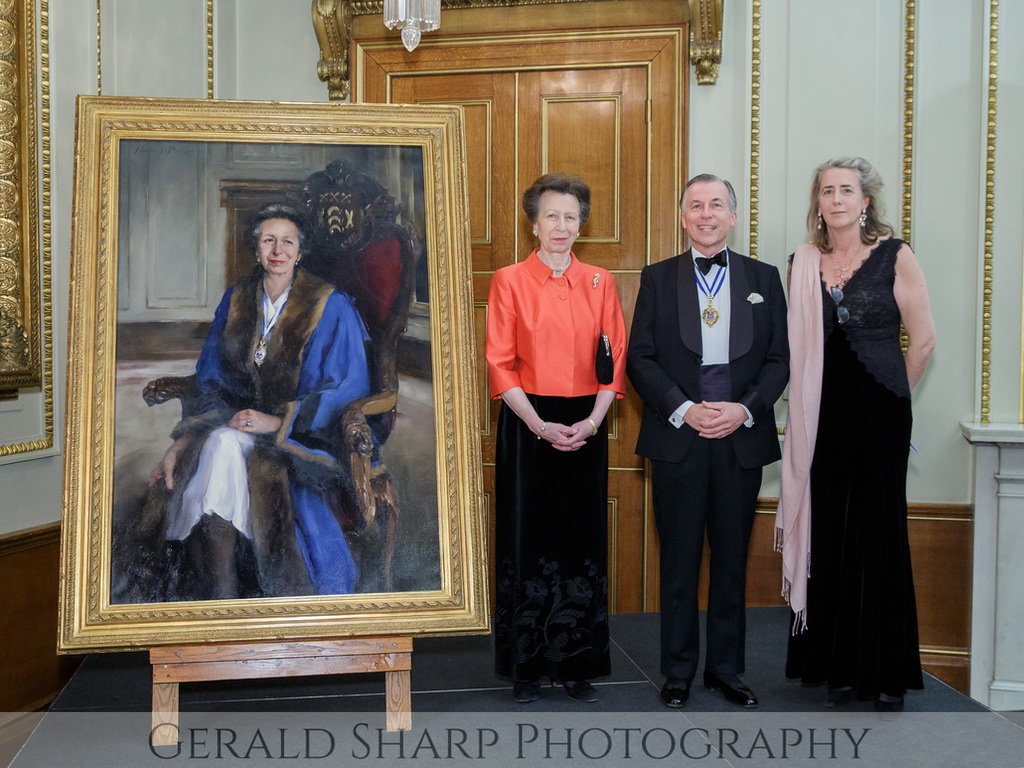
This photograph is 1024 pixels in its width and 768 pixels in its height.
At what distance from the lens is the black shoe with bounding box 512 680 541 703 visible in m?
2.96

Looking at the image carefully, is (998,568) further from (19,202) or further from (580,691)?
(19,202)

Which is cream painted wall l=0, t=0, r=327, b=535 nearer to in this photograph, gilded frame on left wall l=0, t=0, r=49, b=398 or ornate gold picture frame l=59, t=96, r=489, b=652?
gilded frame on left wall l=0, t=0, r=49, b=398

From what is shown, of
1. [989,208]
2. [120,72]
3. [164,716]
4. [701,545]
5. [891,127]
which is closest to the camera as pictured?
[164,716]

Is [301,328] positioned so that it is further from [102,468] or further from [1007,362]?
[1007,362]

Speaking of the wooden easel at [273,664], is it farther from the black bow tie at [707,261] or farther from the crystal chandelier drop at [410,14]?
the crystal chandelier drop at [410,14]

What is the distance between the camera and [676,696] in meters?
2.94

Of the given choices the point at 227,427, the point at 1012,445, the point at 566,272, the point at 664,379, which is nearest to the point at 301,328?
the point at 227,427

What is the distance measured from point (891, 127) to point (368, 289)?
2326mm

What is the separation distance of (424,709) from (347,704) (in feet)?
0.80

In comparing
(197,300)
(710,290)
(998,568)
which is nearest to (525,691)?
(710,290)

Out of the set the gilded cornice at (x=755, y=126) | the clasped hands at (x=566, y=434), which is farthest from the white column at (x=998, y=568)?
the clasped hands at (x=566, y=434)

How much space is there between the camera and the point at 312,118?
9.14ft

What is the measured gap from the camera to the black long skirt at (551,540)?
2.94 m

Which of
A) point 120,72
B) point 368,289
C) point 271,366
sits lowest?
point 271,366
